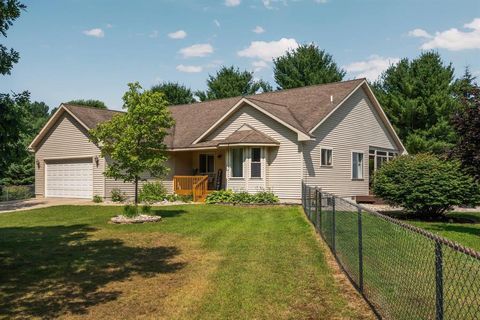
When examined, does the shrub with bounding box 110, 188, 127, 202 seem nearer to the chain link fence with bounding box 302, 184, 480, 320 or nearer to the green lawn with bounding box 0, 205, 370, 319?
the green lawn with bounding box 0, 205, 370, 319

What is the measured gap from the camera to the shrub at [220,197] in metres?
21.3

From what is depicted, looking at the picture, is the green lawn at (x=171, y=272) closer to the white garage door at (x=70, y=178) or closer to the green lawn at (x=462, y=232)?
the green lawn at (x=462, y=232)

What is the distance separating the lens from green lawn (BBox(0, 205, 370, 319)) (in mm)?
6305

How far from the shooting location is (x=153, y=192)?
24078 millimetres

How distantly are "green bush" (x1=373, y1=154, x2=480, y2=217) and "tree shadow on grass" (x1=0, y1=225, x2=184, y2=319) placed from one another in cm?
1154

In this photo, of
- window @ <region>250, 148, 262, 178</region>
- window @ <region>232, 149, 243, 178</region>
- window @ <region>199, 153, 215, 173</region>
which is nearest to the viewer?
window @ <region>250, 148, 262, 178</region>

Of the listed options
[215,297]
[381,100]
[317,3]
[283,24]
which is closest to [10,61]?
[215,297]

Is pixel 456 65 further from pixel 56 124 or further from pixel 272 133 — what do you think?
pixel 56 124

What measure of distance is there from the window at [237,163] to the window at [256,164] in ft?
2.17

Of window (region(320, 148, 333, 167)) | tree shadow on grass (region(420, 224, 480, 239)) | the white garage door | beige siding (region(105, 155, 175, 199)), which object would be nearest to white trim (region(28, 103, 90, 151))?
the white garage door

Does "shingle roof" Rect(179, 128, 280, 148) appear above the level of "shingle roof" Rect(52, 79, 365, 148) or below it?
below

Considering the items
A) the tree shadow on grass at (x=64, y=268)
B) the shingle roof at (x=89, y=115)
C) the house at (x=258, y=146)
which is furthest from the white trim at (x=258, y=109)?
the tree shadow on grass at (x=64, y=268)

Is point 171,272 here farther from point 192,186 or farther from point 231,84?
point 231,84

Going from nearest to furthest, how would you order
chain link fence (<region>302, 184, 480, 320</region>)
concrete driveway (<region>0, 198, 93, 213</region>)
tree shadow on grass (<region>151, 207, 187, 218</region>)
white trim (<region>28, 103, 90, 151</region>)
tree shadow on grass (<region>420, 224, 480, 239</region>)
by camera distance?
1. chain link fence (<region>302, 184, 480, 320</region>)
2. tree shadow on grass (<region>420, 224, 480, 239</region>)
3. tree shadow on grass (<region>151, 207, 187, 218</region>)
4. concrete driveway (<region>0, 198, 93, 213</region>)
5. white trim (<region>28, 103, 90, 151</region>)
